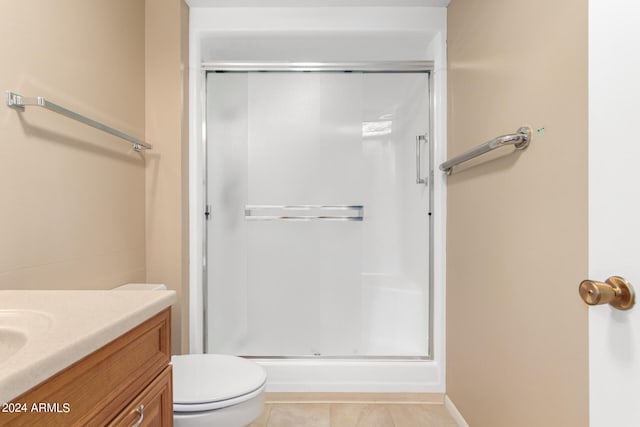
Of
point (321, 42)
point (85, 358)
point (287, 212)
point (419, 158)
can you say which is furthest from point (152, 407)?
point (321, 42)

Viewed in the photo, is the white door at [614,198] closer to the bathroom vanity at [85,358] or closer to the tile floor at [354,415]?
the bathroom vanity at [85,358]

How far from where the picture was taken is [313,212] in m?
2.19

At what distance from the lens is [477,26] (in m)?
1.52

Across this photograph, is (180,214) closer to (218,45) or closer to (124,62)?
(124,62)

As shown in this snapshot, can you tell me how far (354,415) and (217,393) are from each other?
3.05ft

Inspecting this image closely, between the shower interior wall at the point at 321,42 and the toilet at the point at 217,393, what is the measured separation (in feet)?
2.13

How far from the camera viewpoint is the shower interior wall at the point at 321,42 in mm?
1927

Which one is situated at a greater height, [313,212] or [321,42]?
[321,42]

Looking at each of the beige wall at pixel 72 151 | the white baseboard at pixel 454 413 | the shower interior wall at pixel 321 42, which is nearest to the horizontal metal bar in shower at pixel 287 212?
the shower interior wall at pixel 321 42

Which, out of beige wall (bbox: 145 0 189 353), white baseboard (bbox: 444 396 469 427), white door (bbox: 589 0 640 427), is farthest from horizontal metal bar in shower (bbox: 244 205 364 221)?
white door (bbox: 589 0 640 427)

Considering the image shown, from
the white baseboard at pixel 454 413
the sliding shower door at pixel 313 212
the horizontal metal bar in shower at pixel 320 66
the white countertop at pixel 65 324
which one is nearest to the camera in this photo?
the white countertop at pixel 65 324

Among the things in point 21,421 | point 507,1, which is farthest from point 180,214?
point 507,1

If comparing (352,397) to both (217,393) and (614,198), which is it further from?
(614,198)

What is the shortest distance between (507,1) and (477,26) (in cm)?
27
